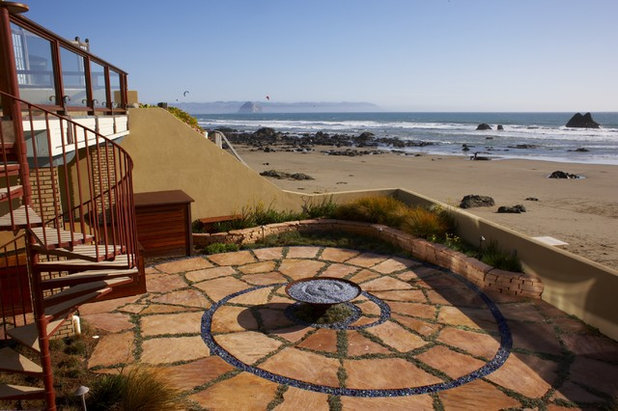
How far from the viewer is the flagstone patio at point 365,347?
15.1 ft

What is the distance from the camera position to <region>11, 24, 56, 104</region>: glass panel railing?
4.80m

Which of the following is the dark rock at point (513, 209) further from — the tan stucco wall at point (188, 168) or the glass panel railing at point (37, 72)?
the glass panel railing at point (37, 72)

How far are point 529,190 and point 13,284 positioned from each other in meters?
19.7

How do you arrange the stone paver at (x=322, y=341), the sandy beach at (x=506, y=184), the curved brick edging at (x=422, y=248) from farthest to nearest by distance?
the sandy beach at (x=506, y=184), the curved brick edging at (x=422, y=248), the stone paver at (x=322, y=341)

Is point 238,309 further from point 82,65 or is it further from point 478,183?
point 478,183

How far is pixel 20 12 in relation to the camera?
367 cm

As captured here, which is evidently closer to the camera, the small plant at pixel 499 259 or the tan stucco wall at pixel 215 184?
the tan stucco wall at pixel 215 184

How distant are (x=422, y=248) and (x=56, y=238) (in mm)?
6968

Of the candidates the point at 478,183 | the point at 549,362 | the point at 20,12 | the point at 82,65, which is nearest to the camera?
the point at 20,12

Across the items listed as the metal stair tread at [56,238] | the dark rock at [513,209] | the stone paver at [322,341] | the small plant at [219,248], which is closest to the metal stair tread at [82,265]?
the metal stair tread at [56,238]

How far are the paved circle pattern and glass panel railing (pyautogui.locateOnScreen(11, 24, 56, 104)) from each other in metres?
3.53

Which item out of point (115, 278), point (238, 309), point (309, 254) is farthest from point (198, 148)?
point (115, 278)

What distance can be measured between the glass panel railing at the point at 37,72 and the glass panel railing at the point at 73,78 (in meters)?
0.17

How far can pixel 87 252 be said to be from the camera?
401 cm
